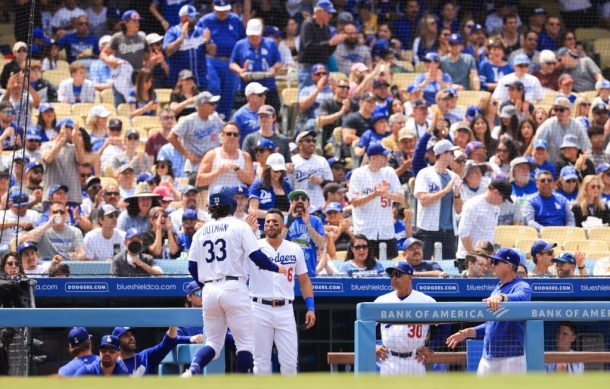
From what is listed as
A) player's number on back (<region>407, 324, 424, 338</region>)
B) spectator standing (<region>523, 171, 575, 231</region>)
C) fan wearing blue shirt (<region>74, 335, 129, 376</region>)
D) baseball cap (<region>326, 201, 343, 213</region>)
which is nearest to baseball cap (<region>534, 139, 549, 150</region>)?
spectator standing (<region>523, 171, 575, 231</region>)

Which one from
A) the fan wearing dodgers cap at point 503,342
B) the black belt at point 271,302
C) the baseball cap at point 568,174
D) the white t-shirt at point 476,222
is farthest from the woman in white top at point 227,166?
the fan wearing dodgers cap at point 503,342

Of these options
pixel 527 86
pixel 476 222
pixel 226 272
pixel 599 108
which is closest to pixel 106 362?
pixel 226 272

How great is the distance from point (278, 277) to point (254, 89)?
16.1 ft

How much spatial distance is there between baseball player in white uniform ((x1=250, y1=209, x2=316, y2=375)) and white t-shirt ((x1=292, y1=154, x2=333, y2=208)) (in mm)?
3056

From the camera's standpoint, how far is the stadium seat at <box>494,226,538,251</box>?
12398mm

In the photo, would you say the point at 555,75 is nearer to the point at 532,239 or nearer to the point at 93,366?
the point at 532,239

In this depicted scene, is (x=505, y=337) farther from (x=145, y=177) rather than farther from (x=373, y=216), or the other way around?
(x=145, y=177)

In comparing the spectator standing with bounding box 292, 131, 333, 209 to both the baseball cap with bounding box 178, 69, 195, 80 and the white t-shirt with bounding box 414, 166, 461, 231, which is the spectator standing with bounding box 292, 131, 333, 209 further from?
the baseball cap with bounding box 178, 69, 195, 80

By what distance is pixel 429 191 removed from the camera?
40.7 ft

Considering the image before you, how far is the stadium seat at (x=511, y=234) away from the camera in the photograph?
1240cm

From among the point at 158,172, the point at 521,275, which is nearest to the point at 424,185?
the point at 521,275

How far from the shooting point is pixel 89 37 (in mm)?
17266

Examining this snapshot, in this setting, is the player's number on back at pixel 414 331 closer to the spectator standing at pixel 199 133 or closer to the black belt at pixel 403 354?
the black belt at pixel 403 354

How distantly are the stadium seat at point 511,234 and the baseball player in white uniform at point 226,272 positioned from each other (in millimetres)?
4288
